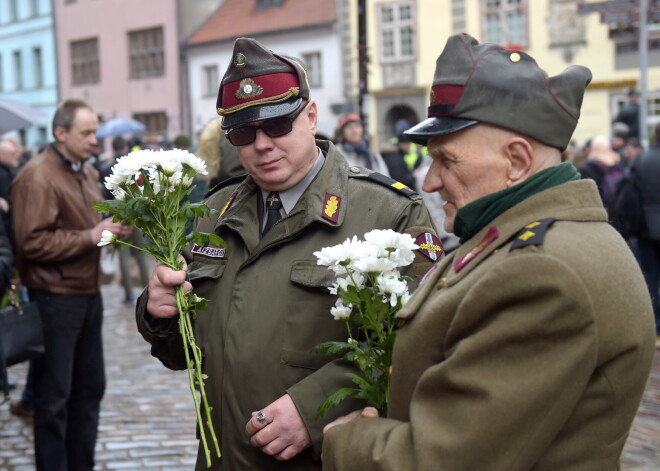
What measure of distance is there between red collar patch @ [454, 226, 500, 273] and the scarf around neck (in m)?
0.05

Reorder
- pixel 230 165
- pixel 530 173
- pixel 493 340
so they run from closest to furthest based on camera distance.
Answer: pixel 493 340, pixel 530 173, pixel 230 165

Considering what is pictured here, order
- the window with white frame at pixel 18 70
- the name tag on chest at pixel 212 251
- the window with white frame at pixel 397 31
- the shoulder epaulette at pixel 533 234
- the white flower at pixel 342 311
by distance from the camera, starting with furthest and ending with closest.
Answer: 1. the window with white frame at pixel 18 70
2. the window with white frame at pixel 397 31
3. the name tag on chest at pixel 212 251
4. the white flower at pixel 342 311
5. the shoulder epaulette at pixel 533 234

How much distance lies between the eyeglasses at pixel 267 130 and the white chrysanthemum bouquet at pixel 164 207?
0.23m

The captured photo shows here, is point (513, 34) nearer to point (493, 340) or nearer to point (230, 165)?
point (230, 165)

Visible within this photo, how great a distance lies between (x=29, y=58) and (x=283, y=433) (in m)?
44.3

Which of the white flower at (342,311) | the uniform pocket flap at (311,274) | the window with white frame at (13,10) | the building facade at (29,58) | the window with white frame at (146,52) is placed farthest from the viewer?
the window with white frame at (13,10)

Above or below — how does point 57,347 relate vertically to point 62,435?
above

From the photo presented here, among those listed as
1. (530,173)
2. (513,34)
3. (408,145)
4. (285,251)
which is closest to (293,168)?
(285,251)

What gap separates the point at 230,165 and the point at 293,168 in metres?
2.57

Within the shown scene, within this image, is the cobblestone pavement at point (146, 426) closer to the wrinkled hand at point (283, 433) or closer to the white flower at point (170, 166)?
the wrinkled hand at point (283, 433)

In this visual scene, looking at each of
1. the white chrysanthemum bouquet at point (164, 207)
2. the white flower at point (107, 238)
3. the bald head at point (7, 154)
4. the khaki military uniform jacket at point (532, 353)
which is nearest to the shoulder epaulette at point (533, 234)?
the khaki military uniform jacket at point (532, 353)

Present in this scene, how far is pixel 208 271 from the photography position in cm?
313

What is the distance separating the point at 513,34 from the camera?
99.2ft

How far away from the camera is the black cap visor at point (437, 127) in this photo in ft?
7.19
